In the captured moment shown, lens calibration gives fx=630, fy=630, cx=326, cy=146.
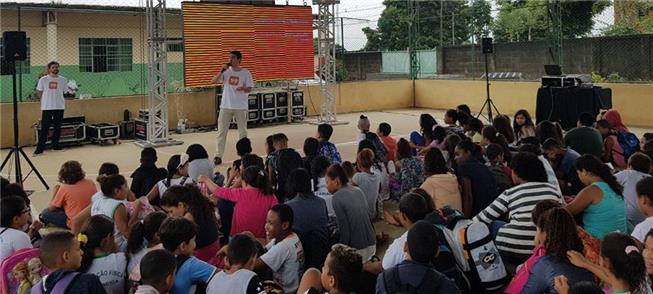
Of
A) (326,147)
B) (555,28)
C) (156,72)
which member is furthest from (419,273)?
(555,28)

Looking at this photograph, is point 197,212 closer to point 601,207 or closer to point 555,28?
point 601,207

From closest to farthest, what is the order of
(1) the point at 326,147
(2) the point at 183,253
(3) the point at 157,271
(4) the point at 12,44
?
1. (3) the point at 157,271
2. (2) the point at 183,253
3. (1) the point at 326,147
4. (4) the point at 12,44

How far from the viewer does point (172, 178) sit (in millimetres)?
4828

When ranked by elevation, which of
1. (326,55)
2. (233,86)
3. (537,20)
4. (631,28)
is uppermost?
(537,20)

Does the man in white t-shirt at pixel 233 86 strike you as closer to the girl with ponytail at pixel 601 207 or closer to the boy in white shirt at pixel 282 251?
the boy in white shirt at pixel 282 251

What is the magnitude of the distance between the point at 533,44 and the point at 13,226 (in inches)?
695

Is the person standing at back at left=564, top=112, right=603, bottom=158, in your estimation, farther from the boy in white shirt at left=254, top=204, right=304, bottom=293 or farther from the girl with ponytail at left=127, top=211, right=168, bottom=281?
the girl with ponytail at left=127, top=211, right=168, bottom=281

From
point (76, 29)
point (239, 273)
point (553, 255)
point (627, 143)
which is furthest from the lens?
point (76, 29)

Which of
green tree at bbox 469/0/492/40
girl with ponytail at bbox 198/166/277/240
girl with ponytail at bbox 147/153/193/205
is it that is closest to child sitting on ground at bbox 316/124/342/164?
girl with ponytail at bbox 147/153/193/205

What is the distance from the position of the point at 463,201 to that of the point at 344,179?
106 centimetres

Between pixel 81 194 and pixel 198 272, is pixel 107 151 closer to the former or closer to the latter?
pixel 81 194

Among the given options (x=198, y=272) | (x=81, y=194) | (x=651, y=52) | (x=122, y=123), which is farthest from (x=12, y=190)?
(x=651, y=52)

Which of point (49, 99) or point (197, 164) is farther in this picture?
point (49, 99)

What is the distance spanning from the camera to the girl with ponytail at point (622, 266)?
2449mm
